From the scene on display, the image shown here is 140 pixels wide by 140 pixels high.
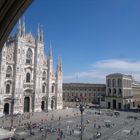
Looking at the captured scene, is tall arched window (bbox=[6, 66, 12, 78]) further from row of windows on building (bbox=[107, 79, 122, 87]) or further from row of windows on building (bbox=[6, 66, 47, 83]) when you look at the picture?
row of windows on building (bbox=[107, 79, 122, 87])

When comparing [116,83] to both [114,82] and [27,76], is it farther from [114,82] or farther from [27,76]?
[27,76]

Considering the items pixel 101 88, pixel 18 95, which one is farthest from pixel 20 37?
pixel 101 88

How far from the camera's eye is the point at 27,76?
1932 inches

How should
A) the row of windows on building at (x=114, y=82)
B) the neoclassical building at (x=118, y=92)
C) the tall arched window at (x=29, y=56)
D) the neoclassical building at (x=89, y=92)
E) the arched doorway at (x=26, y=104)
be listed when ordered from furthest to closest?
the neoclassical building at (x=89, y=92) < the row of windows on building at (x=114, y=82) < the neoclassical building at (x=118, y=92) < the tall arched window at (x=29, y=56) < the arched doorway at (x=26, y=104)

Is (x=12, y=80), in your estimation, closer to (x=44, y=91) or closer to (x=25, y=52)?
(x=25, y=52)

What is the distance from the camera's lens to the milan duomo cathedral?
4381 centimetres

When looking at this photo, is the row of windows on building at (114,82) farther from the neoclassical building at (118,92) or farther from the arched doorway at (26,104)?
the arched doorway at (26,104)

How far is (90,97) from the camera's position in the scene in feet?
276

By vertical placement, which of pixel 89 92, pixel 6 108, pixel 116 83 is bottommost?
pixel 6 108

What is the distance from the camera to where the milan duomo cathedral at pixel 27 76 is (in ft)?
144

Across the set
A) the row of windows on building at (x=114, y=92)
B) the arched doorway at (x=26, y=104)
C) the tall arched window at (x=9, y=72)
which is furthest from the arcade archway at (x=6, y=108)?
the row of windows on building at (x=114, y=92)

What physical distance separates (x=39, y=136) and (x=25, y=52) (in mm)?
25703

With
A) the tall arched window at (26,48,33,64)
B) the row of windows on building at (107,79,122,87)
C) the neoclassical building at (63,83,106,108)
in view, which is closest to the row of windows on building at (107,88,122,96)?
the row of windows on building at (107,79,122,87)

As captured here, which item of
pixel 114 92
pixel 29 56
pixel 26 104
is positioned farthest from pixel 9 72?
pixel 114 92
